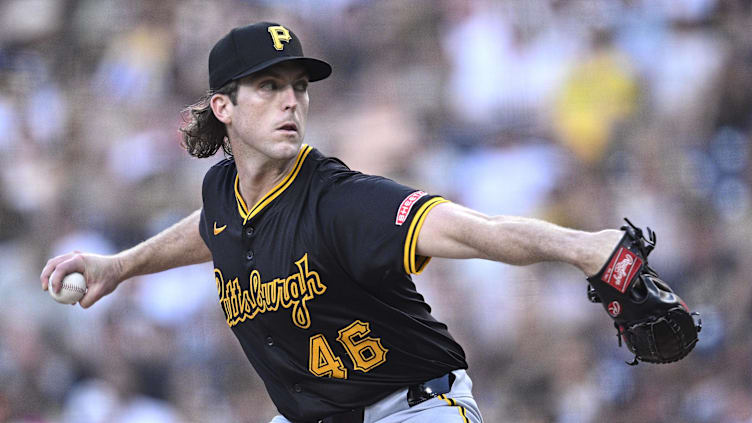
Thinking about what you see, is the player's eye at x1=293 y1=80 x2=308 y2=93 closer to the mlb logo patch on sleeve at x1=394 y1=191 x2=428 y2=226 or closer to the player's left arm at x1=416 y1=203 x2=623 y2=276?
the mlb logo patch on sleeve at x1=394 y1=191 x2=428 y2=226

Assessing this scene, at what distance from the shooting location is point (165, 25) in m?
9.32

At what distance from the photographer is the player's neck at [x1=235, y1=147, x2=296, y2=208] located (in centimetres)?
399

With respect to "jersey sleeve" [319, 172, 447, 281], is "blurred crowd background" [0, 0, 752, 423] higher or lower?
higher

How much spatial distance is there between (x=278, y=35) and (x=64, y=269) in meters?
1.38

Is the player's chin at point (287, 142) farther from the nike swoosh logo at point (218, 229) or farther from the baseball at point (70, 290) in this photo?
the baseball at point (70, 290)

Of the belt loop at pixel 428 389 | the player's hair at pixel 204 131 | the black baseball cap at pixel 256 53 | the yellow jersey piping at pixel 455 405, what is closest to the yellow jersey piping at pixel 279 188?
the black baseball cap at pixel 256 53

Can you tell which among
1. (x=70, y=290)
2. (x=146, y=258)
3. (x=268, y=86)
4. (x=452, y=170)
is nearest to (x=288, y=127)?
(x=268, y=86)

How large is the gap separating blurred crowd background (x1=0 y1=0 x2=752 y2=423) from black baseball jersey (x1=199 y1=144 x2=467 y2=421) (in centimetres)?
370

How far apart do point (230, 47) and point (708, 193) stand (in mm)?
4922

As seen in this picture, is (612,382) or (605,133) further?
(605,133)

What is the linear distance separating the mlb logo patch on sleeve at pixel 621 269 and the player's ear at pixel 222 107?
72.8 inches

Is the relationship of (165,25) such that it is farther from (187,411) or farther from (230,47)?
(230,47)

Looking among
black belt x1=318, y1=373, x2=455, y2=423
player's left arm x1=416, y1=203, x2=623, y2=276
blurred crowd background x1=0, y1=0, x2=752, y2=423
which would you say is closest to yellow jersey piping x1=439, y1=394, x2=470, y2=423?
black belt x1=318, y1=373, x2=455, y2=423

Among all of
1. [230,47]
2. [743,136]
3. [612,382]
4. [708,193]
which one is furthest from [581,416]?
[230,47]
